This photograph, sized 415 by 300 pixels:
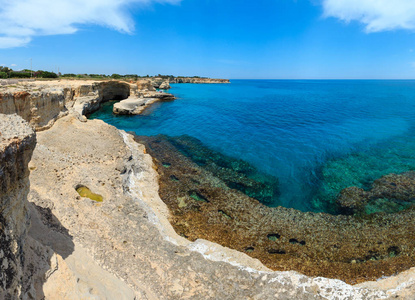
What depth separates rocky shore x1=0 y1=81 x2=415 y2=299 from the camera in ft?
20.9

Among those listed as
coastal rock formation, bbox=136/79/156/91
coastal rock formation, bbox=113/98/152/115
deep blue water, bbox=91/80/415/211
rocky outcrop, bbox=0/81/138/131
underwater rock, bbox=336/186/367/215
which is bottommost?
underwater rock, bbox=336/186/367/215

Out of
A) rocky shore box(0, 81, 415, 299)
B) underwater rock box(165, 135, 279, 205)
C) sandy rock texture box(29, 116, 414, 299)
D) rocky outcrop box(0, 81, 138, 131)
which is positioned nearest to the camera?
rocky shore box(0, 81, 415, 299)

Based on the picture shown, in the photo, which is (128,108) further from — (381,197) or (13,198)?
(381,197)

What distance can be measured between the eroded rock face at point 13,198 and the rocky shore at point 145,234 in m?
0.03

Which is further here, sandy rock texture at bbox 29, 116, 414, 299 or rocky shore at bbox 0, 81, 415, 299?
sandy rock texture at bbox 29, 116, 414, 299

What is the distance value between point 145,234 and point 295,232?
900 cm

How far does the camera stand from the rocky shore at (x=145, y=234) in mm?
6355

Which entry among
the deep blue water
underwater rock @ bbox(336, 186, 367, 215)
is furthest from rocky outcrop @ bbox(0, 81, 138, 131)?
underwater rock @ bbox(336, 186, 367, 215)

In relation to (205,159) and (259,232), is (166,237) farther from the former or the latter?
(205,159)

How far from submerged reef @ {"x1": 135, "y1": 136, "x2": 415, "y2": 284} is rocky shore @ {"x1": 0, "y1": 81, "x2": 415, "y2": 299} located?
7 cm

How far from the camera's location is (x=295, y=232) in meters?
13.5

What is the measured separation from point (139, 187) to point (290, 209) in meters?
11.3

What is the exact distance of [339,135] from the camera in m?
33.4

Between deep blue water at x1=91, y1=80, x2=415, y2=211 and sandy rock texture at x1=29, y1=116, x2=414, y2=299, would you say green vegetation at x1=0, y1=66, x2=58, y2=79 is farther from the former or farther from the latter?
sandy rock texture at x1=29, y1=116, x2=414, y2=299
